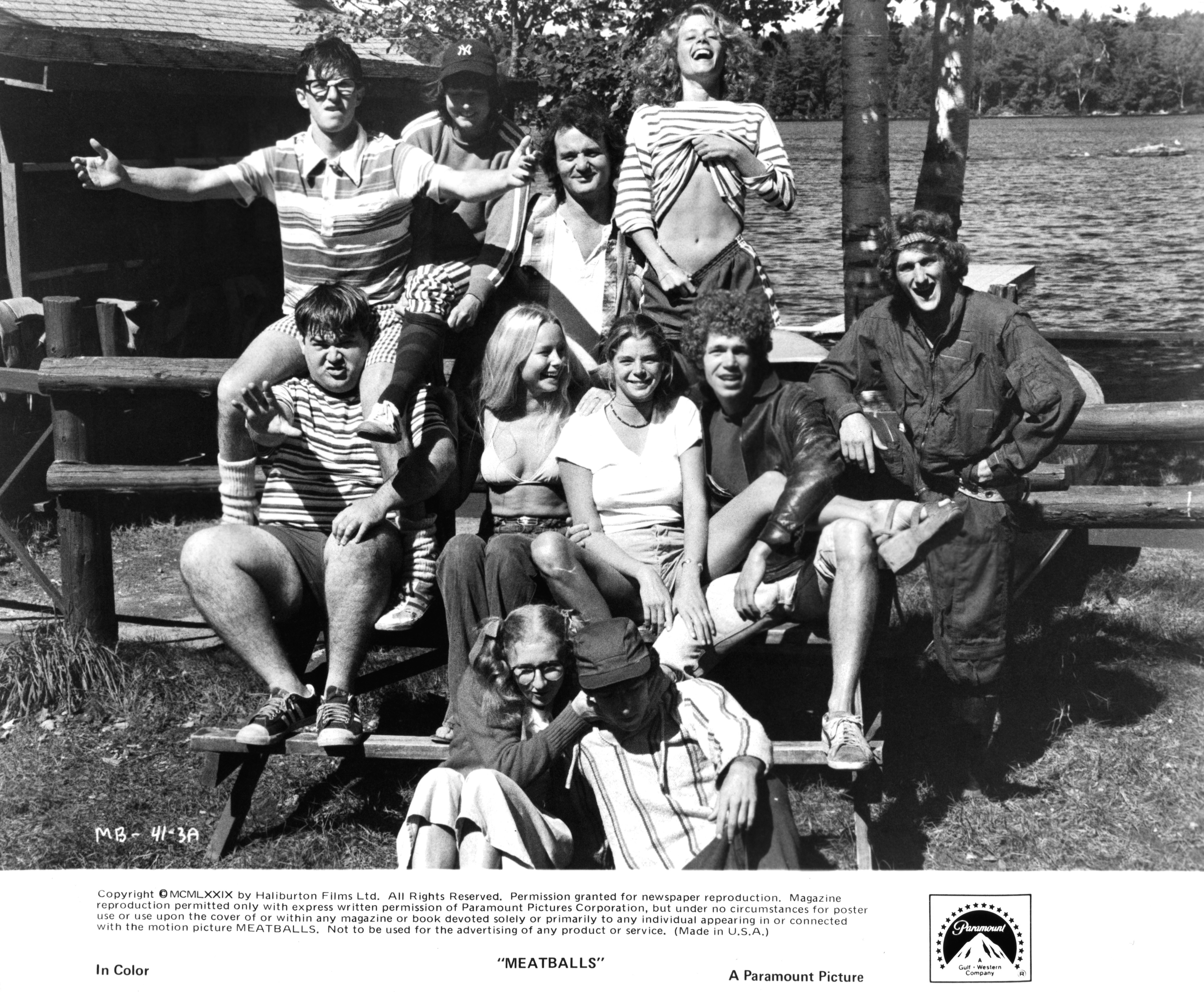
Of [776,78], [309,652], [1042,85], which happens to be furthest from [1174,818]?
[1042,85]

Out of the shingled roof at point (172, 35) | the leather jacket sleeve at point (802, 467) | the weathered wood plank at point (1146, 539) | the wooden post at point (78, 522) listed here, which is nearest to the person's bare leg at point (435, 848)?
the leather jacket sleeve at point (802, 467)

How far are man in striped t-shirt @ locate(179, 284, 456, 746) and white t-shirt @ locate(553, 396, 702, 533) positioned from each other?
435mm

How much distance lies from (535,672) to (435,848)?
0.52m

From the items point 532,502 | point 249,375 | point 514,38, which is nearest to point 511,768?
point 532,502

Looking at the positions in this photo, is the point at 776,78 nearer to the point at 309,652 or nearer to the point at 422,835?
the point at 309,652

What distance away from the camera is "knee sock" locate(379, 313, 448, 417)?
12.1 ft

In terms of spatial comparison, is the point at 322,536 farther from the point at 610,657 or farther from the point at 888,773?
the point at 888,773

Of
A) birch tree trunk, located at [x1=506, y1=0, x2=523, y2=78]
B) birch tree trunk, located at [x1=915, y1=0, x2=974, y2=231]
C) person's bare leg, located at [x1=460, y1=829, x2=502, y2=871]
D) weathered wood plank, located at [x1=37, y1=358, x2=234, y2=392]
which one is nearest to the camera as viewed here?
person's bare leg, located at [x1=460, y1=829, x2=502, y2=871]

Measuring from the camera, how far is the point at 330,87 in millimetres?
3971

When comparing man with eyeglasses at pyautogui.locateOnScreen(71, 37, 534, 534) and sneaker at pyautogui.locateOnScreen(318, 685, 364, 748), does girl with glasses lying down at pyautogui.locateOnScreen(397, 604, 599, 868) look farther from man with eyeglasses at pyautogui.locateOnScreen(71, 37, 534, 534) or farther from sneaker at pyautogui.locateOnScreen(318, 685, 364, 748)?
man with eyeglasses at pyautogui.locateOnScreen(71, 37, 534, 534)

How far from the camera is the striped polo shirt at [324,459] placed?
3.83m

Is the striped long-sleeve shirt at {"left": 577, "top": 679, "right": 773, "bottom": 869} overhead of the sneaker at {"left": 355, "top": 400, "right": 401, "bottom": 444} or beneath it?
beneath

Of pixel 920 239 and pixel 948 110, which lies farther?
pixel 948 110

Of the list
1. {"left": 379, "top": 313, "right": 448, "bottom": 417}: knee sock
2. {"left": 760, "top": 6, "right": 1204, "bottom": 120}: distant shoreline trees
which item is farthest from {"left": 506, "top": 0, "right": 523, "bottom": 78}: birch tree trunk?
{"left": 379, "top": 313, "right": 448, "bottom": 417}: knee sock
